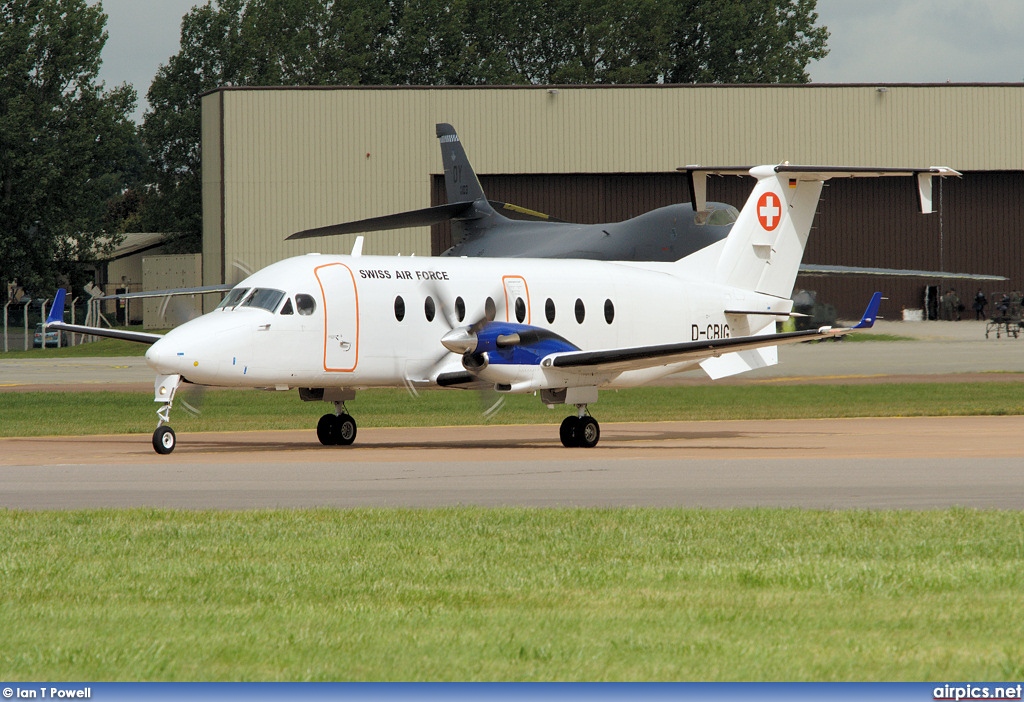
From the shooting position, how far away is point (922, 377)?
125ft

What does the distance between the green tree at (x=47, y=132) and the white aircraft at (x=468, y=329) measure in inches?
2069

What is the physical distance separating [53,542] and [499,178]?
56572 mm

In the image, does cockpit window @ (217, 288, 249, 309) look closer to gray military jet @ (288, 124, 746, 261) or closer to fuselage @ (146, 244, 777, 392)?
fuselage @ (146, 244, 777, 392)

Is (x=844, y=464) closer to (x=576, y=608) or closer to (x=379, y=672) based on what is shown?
(x=576, y=608)

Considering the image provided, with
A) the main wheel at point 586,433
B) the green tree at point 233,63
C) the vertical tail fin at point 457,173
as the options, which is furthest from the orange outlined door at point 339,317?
the green tree at point 233,63

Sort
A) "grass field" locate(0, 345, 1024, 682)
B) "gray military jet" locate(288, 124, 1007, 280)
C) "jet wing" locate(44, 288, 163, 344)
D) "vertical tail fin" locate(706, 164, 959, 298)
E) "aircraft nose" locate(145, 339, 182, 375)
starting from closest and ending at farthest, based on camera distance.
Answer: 1. "grass field" locate(0, 345, 1024, 682)
2. "aircraft nose" locate(145, 339, 182, 375)
3. "jet wing" locate(44, 288, 163, 344)
4. "vertical tail fin" locate(706, 164, 959, 298)
5. "gray military jet" locate(288, 124, 1007, 280)

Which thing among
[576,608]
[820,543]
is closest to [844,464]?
[820,543]

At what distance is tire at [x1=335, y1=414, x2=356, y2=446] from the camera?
75.0ft

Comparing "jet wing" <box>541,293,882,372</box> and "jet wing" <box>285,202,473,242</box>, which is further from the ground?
"jet wing" <box>285,202,473,242</box>

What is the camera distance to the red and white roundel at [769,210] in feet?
87.4

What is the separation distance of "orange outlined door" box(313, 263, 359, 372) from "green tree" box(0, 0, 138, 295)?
178 feet

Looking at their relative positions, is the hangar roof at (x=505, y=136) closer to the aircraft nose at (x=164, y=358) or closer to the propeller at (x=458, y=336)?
the propeller at (x=458, y=336)

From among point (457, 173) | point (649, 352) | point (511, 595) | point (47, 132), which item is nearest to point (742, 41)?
point (47, 132)

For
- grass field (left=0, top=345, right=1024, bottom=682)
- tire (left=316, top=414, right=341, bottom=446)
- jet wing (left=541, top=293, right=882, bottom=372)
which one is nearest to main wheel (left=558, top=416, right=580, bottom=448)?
jet wing (left=541, top=293, right=882, bottom=372)
